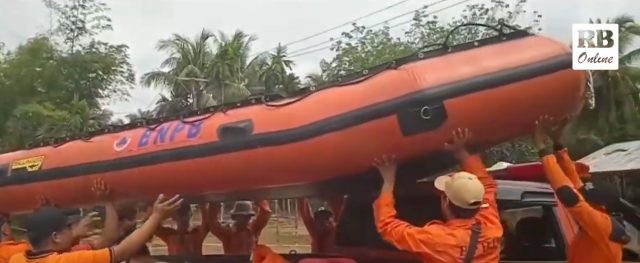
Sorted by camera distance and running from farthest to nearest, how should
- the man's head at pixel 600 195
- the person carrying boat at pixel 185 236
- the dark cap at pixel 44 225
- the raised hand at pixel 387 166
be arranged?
the person carrying boat at pixel 185 236 → the man's head at pixel 600 195 → the raised hand at pixel 387 166 → the dark cap at pixel 44 225

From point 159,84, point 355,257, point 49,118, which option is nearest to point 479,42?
point 355,257

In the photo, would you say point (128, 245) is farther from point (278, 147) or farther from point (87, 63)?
point (87, 63)

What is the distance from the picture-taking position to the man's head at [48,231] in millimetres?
3816

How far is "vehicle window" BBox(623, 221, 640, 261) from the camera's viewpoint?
5507 mm

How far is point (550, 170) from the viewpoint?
3.96 meters

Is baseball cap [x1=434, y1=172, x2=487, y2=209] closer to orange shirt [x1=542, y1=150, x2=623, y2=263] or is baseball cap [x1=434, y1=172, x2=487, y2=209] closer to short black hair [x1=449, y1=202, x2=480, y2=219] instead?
short black hair [x1=449, y1=202, x2=480, y2=219]

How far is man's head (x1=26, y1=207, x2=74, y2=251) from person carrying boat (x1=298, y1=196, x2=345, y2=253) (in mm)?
1707

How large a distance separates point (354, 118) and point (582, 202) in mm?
1133

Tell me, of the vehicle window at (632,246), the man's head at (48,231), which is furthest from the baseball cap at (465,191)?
the vehicle window at (632,246)

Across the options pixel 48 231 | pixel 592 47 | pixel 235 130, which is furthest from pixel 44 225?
pixel 592 47

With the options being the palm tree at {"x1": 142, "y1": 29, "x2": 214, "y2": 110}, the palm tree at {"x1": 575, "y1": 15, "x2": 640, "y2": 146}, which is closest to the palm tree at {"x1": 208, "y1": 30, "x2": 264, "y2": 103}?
the palm tree at {"x1": 142, "y1": 29, "x2": 214, "y2": 110}

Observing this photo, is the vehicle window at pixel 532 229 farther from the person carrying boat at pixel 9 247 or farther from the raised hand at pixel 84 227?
the person carrying boat at pixel 9 247

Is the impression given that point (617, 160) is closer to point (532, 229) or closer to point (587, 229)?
point (532, 229)

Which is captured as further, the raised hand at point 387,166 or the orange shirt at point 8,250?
the orange shirt at point 8,250
